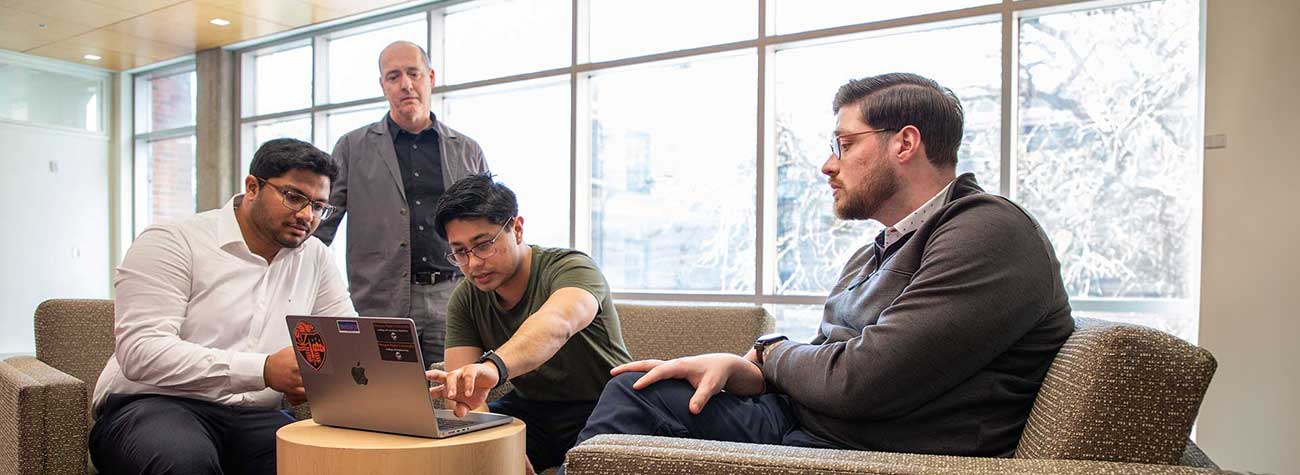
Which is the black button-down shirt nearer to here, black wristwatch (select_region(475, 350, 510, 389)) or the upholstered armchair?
black wristwatch (select_region(475, 350, 510, 389))

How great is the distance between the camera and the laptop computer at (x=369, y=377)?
64.1 inches

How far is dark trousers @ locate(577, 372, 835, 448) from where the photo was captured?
1.50 metres

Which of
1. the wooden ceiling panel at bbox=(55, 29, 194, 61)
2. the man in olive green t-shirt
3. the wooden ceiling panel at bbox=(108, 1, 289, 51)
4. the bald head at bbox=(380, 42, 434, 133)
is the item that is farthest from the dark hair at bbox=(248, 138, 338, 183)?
the wooden ceiling panel at bbox=(55, 29, 194, 61)

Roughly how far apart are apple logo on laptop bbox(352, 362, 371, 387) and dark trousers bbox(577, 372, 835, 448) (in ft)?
1.56

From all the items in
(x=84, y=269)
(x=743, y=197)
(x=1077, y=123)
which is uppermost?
(x=1077, y=123)

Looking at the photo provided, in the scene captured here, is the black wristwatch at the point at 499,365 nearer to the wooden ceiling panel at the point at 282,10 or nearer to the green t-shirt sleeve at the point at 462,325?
the green t-shirt sleeve at the point at 462,325

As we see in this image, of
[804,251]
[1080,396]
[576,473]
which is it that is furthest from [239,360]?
[804,251]

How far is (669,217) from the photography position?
531cm

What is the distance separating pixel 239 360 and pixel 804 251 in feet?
10.5

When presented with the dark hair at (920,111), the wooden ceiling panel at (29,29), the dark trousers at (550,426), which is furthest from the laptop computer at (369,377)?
the wooden ceiling panel at (29,29)

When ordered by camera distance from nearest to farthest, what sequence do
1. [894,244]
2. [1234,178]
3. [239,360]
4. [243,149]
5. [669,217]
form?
1. [894,244]
2. [239,360]
3. [1234,178]
4. [669,217]
5. [243,149]

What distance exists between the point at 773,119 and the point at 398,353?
3.54 m

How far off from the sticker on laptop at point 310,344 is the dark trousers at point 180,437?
400mm

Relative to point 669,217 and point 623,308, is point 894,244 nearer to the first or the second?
point 623,308
